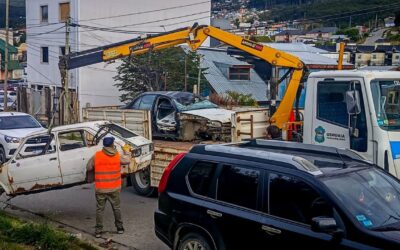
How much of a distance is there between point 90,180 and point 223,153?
3765 mm

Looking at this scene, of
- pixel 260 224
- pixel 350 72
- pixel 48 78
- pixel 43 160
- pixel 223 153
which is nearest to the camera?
pixel 260 224

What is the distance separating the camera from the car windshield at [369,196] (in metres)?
5.61

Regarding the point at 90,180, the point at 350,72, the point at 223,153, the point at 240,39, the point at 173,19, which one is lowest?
the point at 90,180

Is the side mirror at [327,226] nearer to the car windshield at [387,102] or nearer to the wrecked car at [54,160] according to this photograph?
the car windshield at [387,102]

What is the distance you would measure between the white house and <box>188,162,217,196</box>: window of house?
93.3 feet

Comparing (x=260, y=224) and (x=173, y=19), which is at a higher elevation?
(x=173, y=19)

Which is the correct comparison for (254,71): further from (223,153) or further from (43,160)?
(223,153)

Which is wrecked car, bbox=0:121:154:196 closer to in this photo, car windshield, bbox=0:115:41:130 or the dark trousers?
the dark trousers

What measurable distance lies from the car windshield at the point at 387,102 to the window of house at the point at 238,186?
3.50m

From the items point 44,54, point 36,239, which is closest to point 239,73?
point 44,54

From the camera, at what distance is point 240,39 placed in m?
14.5

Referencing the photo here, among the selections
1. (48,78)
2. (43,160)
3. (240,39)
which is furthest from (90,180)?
(48,78)

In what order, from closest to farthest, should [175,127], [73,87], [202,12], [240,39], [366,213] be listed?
[366,213] < [175,127] < [240,39] < [73,87] < [202,12]

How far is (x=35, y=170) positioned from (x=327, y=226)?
21.1ft
